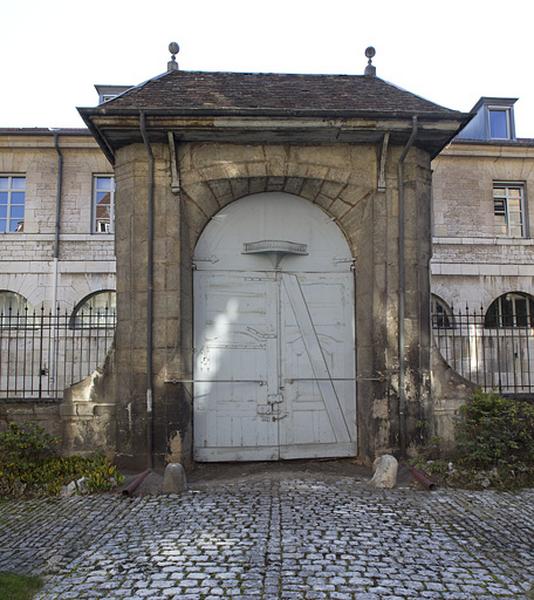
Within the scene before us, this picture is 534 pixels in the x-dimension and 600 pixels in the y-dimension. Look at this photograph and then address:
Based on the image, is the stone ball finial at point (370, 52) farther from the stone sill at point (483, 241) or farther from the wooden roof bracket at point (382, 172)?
the stone sill at point (483, 241)

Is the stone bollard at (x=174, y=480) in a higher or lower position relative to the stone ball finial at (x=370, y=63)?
lower

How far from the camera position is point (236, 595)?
364 cm

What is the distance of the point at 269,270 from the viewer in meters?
7.62

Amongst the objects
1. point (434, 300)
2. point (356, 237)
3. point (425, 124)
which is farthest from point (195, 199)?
point (434, 300)

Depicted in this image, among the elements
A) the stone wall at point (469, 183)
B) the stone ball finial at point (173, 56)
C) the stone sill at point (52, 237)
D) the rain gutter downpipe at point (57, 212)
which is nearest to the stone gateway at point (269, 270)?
the stone ball finial at point (173, 56)

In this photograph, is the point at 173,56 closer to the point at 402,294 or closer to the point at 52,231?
the point at 402,294

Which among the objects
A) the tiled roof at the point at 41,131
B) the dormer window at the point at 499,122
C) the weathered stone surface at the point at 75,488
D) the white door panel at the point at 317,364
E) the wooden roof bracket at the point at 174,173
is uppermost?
the dormer window at the point at 499,122

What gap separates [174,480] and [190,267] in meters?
2.64

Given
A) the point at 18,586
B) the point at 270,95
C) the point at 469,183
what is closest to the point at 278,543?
the point at 18,586

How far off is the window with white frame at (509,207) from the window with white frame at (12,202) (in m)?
14.7

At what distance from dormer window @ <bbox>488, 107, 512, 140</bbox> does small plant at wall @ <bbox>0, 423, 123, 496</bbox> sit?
58.5 ft

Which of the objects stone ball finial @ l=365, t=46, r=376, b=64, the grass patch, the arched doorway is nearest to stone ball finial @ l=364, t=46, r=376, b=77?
stone ball finial @ l=365, t=46, r=376, b=64

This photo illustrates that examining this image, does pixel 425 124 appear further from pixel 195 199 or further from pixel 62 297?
pixel 62 297

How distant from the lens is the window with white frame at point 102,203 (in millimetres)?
17312
